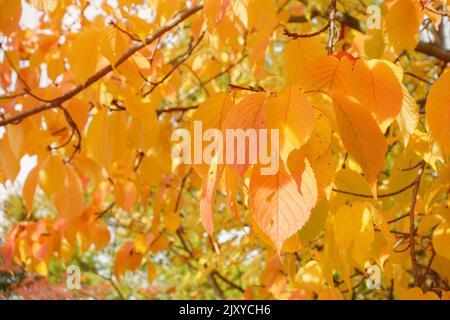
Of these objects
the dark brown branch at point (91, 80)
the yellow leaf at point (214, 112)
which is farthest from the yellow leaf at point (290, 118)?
the dark brown branch at point (91, 80)

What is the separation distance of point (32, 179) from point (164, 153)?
0.43m

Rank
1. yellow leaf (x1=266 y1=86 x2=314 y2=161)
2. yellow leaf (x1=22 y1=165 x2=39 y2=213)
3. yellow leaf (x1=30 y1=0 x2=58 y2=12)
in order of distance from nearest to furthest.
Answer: yellow leaf (x1=266 y1=86 x2=314 y2=161) → yellow leaf (x1=30 y1=0 x2=58 y2=12) → yellow leaf (x1=22 y1=165 x2=39 y2=213)

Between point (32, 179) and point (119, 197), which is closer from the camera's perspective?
point (32, 179)

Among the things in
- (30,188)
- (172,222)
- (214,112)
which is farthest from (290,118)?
(172,222)

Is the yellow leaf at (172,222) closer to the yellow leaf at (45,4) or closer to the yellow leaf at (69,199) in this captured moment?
the yellow leaf at (69,199)

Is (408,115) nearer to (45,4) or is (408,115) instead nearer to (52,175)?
(45,4)

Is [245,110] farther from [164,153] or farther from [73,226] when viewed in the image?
[73,226]

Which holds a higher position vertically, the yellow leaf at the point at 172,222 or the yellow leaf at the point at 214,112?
the yellow leaf at the point at 214,112

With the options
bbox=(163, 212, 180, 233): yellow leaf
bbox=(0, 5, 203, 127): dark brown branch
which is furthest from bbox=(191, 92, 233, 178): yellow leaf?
bbox=(163, 212, 180, 233): yellow leaf

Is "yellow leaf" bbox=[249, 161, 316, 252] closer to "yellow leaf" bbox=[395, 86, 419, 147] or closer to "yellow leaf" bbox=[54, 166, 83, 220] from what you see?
"yellow leaf" bbox=[395, 86, 419, 147]

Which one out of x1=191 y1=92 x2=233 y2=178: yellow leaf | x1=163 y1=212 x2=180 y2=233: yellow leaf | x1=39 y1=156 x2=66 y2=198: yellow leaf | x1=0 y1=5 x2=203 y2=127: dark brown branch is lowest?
x1=163 y1=212 x2=180 y2=233: yellow leaf

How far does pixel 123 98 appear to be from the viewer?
1140 mm

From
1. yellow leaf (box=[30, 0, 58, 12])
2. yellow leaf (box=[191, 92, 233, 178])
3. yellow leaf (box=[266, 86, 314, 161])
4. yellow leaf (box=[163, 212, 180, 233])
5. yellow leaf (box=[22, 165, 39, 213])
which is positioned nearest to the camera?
yellow leaf (box=[266, 86, 314, 161])

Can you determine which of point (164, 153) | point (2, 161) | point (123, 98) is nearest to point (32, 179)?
point (2, 161)
